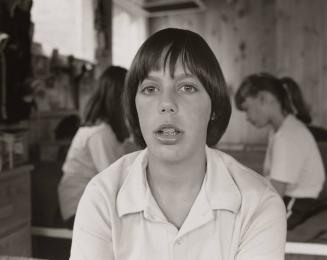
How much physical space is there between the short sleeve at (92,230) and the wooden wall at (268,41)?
479 cm

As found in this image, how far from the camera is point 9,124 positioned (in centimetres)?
262

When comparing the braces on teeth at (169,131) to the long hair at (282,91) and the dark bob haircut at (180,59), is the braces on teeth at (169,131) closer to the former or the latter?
the dark bob haircut at (180,59)

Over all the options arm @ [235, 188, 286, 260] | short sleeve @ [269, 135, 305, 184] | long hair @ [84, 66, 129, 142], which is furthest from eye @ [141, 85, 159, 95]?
long hair @ [84, 66, 129, 142]

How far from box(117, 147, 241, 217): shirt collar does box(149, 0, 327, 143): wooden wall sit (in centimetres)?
465

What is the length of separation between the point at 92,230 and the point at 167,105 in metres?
0.30

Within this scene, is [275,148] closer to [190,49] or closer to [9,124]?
[190,49]

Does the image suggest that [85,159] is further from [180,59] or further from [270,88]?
[180,59]

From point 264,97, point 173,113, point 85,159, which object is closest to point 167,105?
point 173,113

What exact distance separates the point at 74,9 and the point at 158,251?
11.5 ft

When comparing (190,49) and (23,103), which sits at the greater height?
(190,49)

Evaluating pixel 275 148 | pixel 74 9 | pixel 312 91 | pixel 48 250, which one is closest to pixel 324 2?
pixel 312 91

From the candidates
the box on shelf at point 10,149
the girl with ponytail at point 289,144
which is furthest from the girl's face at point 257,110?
the box on shelf at point 10,149

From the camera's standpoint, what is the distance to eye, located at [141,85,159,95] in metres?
0.98

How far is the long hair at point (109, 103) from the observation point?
7.32 ft
